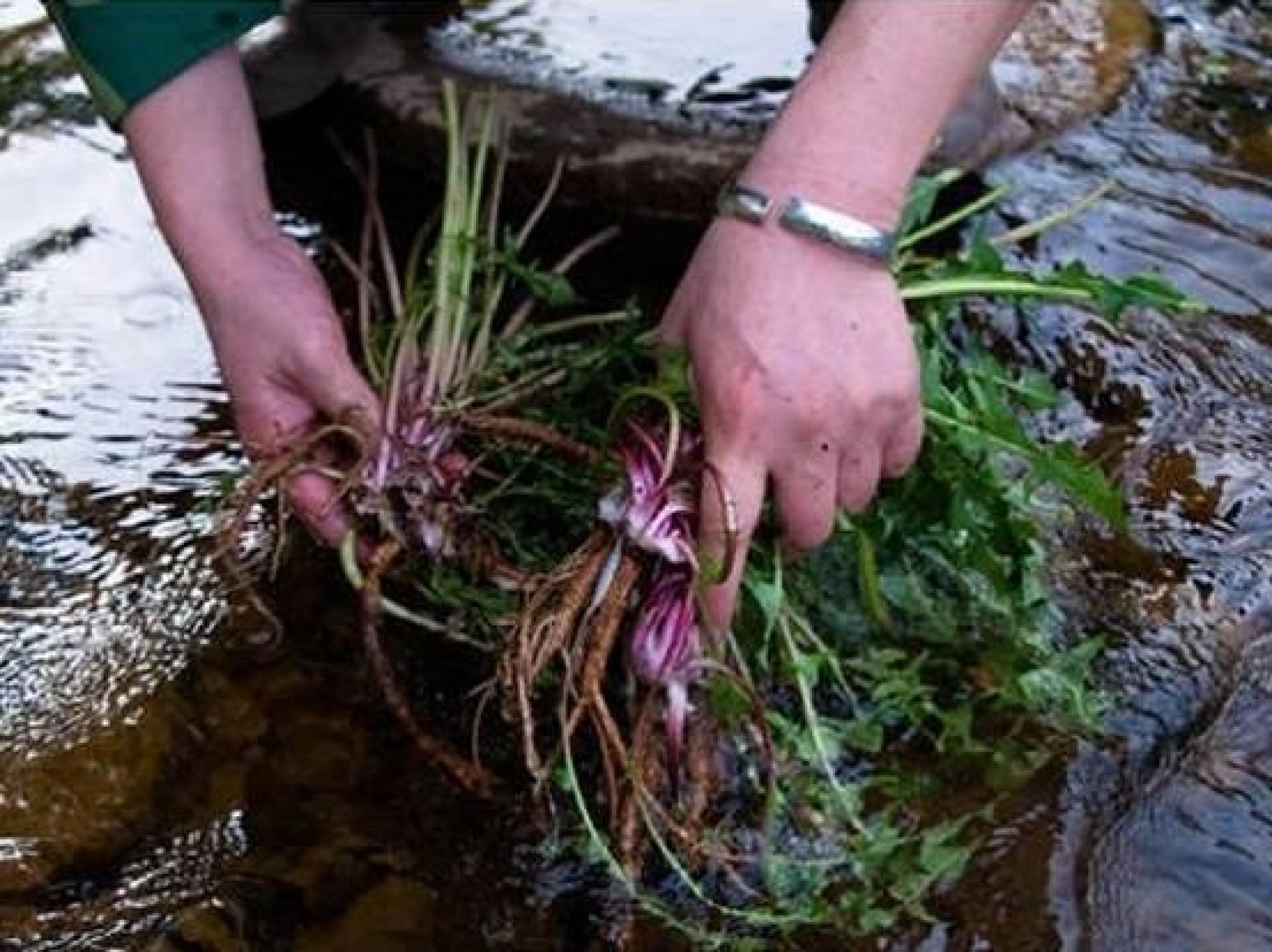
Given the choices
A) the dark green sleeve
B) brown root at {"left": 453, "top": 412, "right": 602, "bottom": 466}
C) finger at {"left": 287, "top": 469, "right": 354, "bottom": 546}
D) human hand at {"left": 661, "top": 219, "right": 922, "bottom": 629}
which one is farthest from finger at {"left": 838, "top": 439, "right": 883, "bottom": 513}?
the dark green sleeve

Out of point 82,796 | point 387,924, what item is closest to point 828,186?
point 387,924

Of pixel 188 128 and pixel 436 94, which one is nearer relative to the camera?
pixel 188 128

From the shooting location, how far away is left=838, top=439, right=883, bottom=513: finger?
63.4 inches

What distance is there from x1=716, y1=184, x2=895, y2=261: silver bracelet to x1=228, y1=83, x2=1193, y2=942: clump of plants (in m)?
0.14

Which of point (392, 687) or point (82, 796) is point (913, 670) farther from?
point (82, 796)

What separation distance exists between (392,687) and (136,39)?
57cm

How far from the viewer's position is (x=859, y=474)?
1630mm

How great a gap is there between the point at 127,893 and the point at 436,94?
63.1 inches

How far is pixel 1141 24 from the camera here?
11.6ft

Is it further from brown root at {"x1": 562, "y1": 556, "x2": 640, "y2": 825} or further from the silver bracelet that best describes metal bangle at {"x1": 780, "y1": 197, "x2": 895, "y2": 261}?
brown root at {"x1": 562, "y1": 556, "x2": 640, "y2": 825}

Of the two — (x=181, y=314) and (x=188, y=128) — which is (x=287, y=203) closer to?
(x=181, y=314)

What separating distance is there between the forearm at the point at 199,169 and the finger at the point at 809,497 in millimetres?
528

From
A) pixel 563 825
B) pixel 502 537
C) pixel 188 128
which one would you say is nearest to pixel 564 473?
pixel 502 537

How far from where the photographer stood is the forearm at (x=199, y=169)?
1841mm
